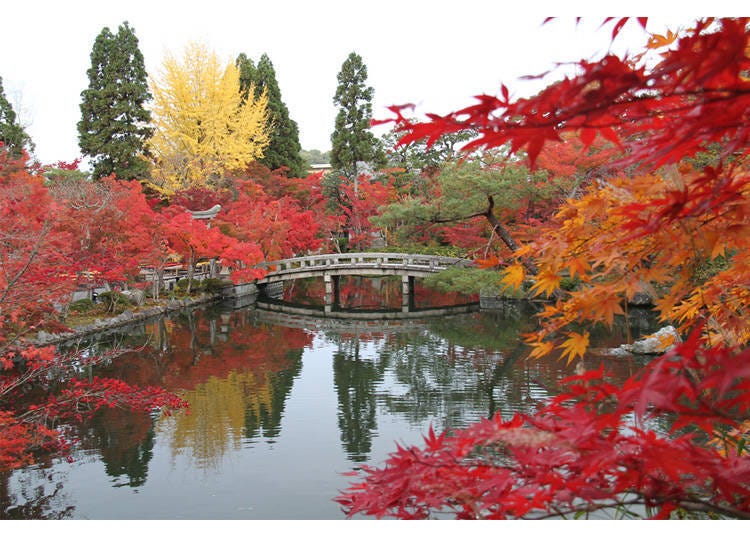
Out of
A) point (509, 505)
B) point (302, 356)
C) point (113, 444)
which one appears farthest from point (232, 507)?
point (302, 356)

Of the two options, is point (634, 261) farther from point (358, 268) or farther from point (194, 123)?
point (194, 123)

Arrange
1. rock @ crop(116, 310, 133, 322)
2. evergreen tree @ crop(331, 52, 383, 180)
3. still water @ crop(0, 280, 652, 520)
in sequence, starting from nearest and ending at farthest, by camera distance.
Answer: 1. still water @ crop(0, 280, 652, 520)
2. rock @ crop(116, 310, 133, 322)
3. evergreen tree @ crop(331, 52, 383, 180)

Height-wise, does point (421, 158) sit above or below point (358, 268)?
above

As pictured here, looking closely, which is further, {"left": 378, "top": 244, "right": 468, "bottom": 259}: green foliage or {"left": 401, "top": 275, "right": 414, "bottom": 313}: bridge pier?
{"left": 378, "top": 244, "right": 468, "bottom": 259}: green foliage

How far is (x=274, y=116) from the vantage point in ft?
75.7

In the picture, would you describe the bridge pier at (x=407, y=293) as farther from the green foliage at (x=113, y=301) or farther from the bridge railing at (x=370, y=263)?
the green foliage at (x=113, y=301)

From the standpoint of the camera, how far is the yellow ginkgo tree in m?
18.6

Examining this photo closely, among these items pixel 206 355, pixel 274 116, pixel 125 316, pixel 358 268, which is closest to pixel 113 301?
pixel 125 316

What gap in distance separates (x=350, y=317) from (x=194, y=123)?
350 inches

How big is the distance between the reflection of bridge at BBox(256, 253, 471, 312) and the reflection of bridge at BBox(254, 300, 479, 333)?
2.65 ft

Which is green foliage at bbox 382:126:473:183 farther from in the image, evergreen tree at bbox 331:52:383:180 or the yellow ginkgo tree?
the yellow ginkgo tree

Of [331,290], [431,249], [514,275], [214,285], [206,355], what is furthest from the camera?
[431,249]

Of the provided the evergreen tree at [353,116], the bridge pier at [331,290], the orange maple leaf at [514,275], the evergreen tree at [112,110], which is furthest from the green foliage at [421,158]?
the orange maple leaf at [514,275]

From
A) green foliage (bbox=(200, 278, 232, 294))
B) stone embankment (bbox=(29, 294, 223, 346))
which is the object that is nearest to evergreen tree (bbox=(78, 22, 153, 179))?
green foliage (bbox=(200, 278, 232, 294))
